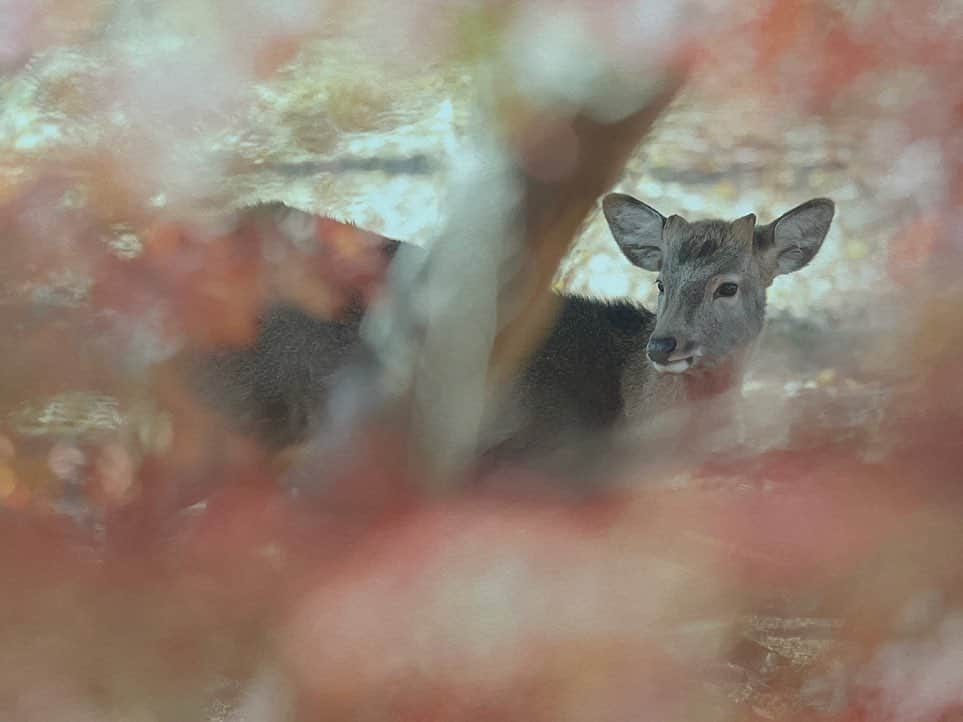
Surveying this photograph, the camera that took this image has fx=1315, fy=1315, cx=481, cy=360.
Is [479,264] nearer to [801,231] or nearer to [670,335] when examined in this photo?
[670,335]

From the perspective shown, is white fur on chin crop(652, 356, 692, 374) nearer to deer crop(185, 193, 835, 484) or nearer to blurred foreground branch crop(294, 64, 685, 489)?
deer crop(185, 193, 835, 484)

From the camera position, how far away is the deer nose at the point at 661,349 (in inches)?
58.2

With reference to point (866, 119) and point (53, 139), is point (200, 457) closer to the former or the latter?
point (53, 139)

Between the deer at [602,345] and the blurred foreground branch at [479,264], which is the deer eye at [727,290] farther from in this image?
the blurred foreground branch at [479,264]

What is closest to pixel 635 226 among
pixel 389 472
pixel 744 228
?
pixel 744 228

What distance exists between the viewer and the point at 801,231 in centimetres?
145

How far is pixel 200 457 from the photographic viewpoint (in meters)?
1.44

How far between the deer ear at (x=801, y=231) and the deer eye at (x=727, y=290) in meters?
0.08

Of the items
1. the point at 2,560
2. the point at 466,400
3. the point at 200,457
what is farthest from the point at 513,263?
the point at 2,560

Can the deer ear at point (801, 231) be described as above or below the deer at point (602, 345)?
above

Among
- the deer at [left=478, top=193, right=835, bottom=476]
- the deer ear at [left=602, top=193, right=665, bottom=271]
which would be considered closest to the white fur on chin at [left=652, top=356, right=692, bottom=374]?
the deer at [left=478, top=193, right=835, bottom=476]

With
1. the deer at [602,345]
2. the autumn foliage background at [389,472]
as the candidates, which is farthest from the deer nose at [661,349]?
the autumn foliage background at [389,472]

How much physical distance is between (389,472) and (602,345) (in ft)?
1.09

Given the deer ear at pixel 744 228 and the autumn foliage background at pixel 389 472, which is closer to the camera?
the autumn foliage background at pixel 389 472
